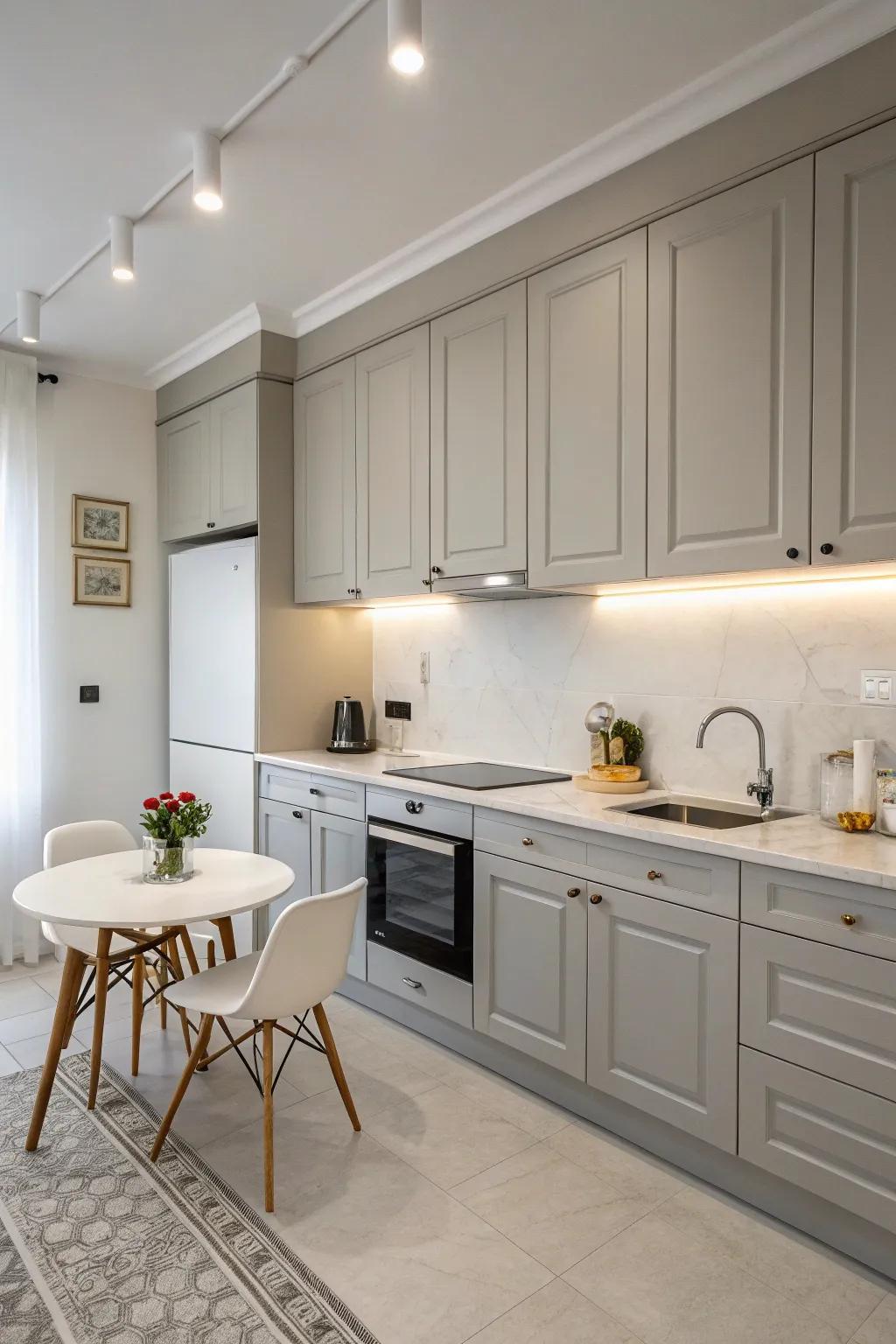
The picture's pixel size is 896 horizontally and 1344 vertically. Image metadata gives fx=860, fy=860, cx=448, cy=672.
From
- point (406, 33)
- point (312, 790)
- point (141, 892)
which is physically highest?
point (406, 33)

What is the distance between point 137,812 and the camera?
4.43 m

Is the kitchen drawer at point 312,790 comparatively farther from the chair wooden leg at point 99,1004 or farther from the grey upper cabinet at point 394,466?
the chair wooden leg at point 99,1004

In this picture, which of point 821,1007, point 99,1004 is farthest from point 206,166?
point 821,1007

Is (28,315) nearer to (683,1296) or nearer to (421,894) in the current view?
(421,894)

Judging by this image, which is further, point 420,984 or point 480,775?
point 480,775

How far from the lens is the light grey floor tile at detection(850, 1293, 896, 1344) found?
5.42 feet

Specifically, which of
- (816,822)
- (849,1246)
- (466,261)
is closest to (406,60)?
(466,261)

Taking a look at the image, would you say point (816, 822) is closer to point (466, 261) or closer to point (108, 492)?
point (466, 261)

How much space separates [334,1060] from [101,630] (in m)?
2.73

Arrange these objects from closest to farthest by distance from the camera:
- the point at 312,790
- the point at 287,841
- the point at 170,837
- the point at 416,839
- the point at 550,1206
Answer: the point at 550,1206 → the point at 170,837 → the point at 416,839 → the point at 312,790 → the point at 287,841

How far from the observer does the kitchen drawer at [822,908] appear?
174 cm

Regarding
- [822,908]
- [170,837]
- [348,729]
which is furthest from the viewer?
[348,729]

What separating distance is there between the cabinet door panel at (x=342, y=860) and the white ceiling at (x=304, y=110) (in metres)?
2.13

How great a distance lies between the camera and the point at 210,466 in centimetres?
409
